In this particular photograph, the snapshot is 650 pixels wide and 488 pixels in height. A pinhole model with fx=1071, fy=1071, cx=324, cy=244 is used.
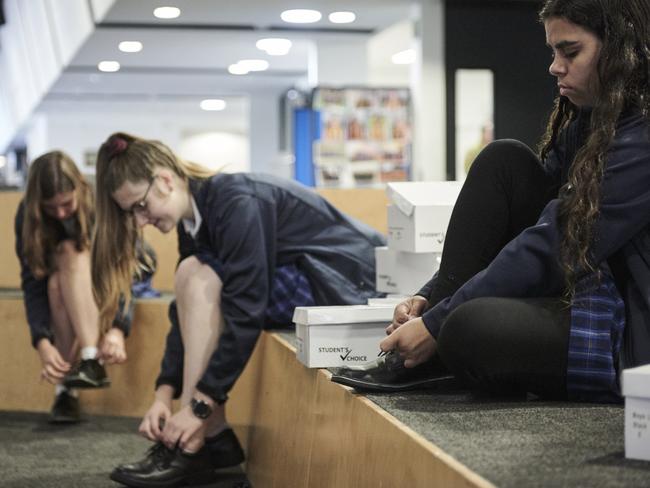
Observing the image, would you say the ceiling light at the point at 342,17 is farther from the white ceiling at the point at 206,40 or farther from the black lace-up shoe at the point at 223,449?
the black lace-up shoe at the point at 223,449

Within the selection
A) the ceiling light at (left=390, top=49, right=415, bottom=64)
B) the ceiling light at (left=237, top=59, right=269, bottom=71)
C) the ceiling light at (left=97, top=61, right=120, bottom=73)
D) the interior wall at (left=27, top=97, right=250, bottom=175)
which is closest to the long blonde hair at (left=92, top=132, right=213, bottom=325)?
the ceiling light at (left=237, top=59, right=269, bottom=71)

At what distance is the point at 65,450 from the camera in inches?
99.1

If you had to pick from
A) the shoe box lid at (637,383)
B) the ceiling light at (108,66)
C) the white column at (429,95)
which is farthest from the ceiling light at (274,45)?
the shoe box lid at (637,383)

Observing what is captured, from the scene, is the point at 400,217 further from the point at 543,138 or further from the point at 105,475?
the point at 105,475

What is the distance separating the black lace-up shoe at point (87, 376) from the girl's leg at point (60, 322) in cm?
14

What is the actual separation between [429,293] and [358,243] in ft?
2.62

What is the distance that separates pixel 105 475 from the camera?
223 centimetres

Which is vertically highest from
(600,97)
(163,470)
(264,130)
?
(600,97)

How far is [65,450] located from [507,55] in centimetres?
489

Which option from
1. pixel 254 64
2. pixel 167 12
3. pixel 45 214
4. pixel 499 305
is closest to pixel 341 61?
pixel 254 64

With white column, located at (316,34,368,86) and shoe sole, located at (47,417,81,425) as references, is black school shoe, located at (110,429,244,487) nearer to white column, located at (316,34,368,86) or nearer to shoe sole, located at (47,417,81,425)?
shoe sole, located at (47,417,81,425)

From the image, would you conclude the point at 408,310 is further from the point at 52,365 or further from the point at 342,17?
the point at 342,17

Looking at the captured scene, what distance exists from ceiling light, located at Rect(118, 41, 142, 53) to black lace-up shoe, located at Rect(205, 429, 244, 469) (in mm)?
Result: 6482

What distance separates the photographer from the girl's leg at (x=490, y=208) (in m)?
1.45
